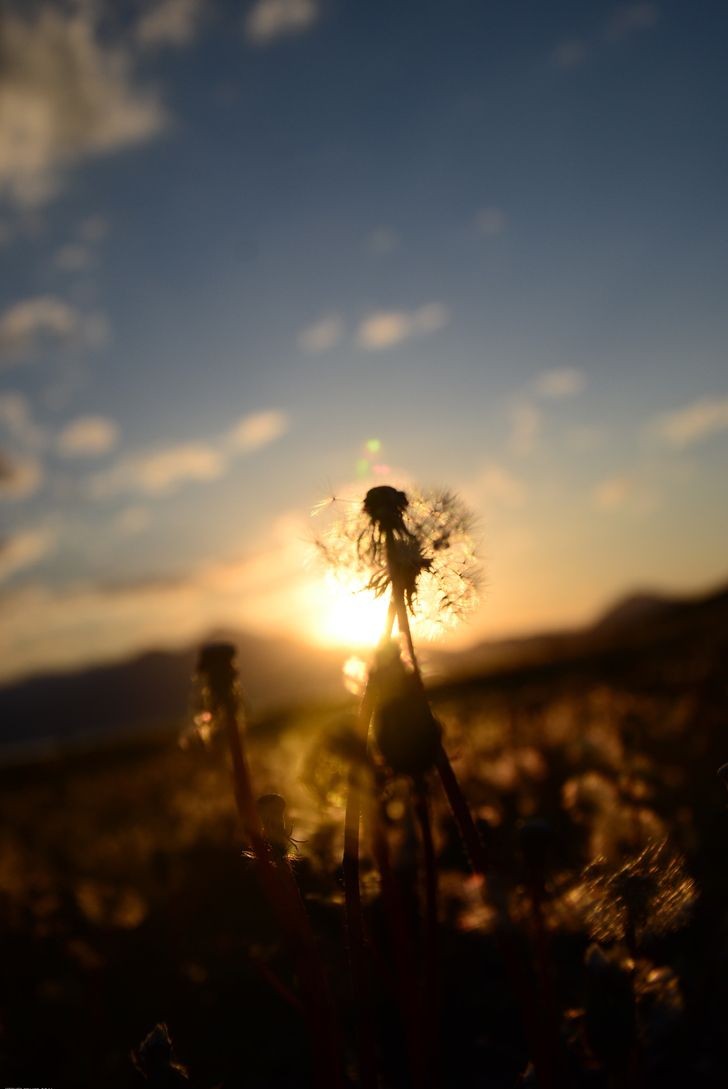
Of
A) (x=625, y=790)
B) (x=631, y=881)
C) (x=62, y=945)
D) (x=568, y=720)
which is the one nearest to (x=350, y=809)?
(x=631, y=881)

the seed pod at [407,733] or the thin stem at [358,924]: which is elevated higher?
the seed pod at [407,733]

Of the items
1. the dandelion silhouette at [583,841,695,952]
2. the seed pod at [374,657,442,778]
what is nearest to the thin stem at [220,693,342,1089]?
the seed pod at [374,657,442,778]

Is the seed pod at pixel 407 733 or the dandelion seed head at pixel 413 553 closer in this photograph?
the seed pod at pixel 407 733

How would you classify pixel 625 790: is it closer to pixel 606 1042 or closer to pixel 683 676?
pixel 606 1042

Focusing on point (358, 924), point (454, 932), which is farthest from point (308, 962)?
point (454, 932)

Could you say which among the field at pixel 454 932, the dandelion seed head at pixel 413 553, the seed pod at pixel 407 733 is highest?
the dandelion seed head at pixel 413 553

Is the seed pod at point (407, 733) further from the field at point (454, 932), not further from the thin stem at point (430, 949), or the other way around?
the thin stem at point (430, 949)

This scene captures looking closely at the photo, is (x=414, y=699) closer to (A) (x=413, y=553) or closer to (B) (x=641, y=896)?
(A) (x=413, y=553)

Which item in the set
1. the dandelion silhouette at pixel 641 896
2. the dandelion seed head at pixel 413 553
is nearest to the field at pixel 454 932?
the dandelion silhouette at pixel 641 896
